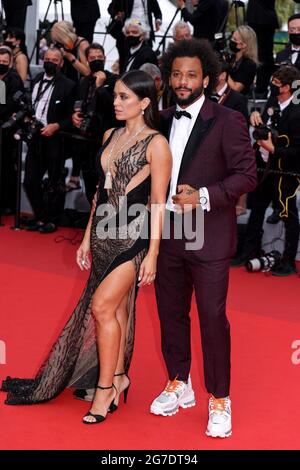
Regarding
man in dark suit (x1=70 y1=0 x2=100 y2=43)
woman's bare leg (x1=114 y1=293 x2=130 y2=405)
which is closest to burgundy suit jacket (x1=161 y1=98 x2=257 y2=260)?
woman's bare leg (x1=114 y1=293 x2=130 y2=405)

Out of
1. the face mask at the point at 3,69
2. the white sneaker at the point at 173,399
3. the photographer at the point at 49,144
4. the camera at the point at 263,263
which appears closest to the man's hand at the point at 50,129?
the photographer at the point at 49,144

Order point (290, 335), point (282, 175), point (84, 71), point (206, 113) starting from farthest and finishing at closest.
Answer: point (84, 71)
point (282, 175)
point (290, 335)
point (206, 113)

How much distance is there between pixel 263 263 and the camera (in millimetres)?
7141

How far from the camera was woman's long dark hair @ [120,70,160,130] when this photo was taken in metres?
4.03

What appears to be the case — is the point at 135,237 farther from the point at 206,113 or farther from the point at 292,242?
the point at 292,242

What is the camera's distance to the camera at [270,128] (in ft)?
22.3

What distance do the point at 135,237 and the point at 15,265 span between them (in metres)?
3.35

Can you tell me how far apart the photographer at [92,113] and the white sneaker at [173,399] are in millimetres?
3963

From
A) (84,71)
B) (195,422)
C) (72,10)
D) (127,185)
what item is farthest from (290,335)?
(72,10)

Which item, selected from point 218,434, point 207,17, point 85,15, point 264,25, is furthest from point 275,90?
point 85,15

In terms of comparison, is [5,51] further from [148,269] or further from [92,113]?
[148,269]

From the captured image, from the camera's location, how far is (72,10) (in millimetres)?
10438

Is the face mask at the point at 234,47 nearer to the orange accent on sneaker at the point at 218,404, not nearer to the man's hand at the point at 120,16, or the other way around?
the man's hand at the point at 120,16

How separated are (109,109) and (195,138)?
13.4 ft
